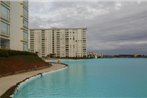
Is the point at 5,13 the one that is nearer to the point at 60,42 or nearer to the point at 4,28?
Result: the point at 4,28

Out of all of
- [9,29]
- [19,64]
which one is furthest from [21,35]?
[19,64]

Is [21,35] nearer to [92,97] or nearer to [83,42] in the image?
[92,97]

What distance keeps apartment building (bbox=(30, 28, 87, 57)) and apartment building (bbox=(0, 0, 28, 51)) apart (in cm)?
11693

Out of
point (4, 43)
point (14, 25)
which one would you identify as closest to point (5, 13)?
point (4, 43)

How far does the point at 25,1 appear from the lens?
61.1 m

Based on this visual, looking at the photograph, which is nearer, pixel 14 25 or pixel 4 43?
pixel 4 43

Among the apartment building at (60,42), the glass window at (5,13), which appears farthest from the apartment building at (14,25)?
the apartment building at (60,42)

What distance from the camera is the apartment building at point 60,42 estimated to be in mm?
178500

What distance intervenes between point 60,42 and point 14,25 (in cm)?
12469

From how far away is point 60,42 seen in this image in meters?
179

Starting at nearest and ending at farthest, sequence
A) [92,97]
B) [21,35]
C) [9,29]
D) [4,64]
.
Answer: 1. [92,97]
2. [4,64]
3. [9,29]
4. [21,35]

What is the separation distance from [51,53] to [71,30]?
60.1 ft

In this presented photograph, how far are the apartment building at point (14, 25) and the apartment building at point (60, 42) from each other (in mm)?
116926

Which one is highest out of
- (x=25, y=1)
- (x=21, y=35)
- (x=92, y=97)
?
(x=25, y=1)
